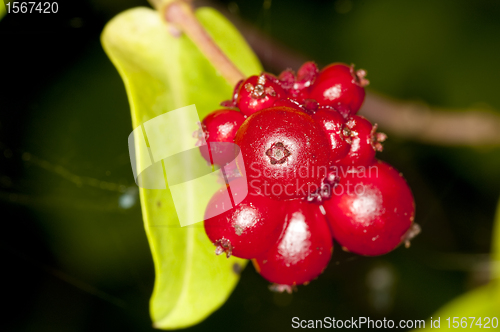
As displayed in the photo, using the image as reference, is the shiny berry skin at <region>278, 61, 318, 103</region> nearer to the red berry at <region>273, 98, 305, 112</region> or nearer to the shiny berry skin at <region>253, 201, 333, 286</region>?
the red berry at <region>273, 98, 305, 112</region>

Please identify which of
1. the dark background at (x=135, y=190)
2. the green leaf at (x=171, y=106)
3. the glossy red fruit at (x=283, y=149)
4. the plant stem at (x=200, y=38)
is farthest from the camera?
the dark background at (x=135, y=190)

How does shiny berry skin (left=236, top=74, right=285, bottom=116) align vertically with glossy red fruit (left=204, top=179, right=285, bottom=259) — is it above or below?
above

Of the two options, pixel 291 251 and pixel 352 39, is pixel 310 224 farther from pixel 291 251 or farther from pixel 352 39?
pixel 352 39

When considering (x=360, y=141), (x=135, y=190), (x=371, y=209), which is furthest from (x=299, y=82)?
(x=135, y=190)

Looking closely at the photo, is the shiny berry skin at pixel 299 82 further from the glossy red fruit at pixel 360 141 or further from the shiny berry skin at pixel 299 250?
the shiny berry skin at pixel 299 250

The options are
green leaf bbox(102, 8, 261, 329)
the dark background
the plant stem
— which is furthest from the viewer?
the dark background

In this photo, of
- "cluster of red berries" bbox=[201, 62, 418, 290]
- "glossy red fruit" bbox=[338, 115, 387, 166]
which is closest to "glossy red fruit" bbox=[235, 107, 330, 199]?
"cluster of red berries" bbox=[201, 62, 418, 290]

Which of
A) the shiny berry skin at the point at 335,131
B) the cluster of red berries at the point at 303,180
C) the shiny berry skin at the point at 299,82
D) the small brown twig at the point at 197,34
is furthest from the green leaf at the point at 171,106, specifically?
the shiny berry skin at the point at 335,131

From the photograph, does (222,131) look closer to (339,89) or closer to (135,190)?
(339,89)
